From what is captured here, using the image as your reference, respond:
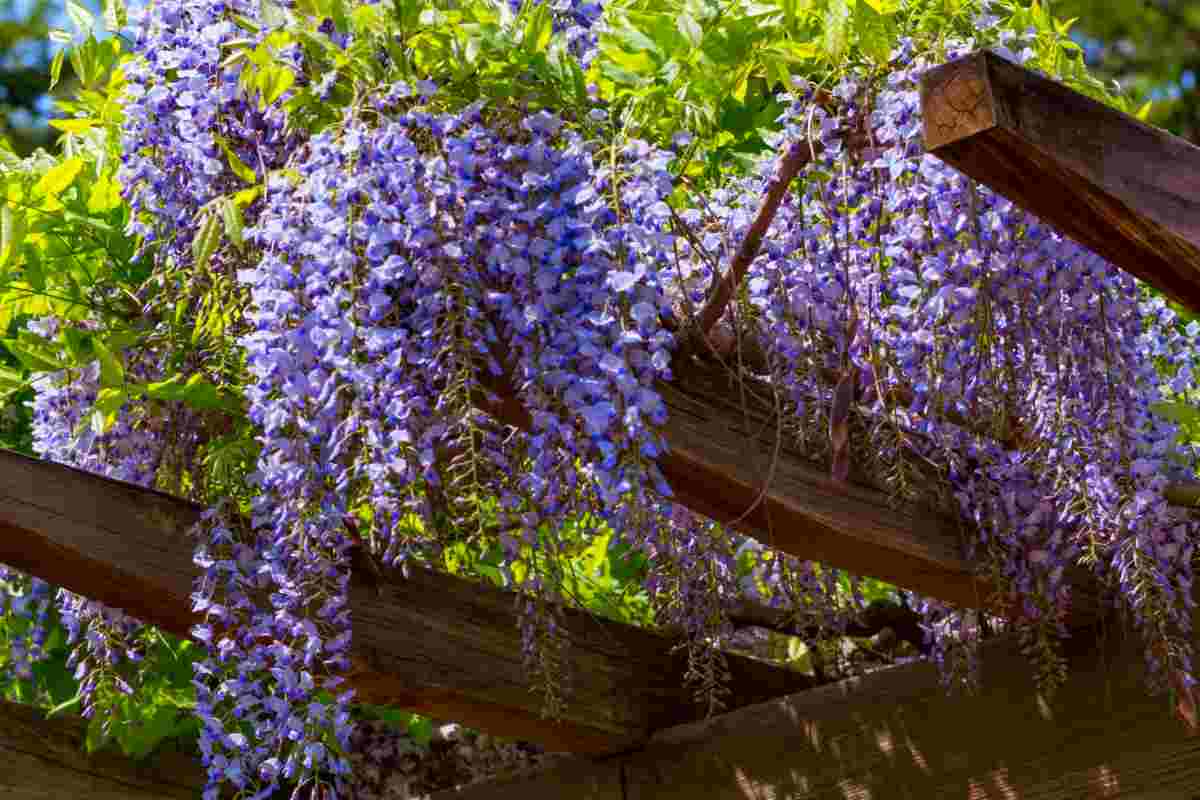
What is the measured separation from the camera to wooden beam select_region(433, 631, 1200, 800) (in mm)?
2775

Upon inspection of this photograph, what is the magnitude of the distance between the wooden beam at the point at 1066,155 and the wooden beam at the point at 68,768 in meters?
2.62

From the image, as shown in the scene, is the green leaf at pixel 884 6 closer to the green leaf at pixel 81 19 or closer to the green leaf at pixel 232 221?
the green leaf at pixel 232 221

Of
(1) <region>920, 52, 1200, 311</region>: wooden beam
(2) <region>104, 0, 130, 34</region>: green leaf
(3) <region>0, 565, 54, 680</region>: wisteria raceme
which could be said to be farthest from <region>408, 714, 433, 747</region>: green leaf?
(1) <region>920, 52, 1200, 311</region>: wooden beam

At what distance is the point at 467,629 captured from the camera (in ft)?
9.81

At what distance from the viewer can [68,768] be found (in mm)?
3703

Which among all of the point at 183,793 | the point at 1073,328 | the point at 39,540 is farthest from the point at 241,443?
the point at 183,793

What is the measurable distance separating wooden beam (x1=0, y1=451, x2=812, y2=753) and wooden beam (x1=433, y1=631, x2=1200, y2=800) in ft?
0.34

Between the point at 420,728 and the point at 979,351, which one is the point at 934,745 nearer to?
the point at 979,351

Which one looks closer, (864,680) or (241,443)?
(241,443)

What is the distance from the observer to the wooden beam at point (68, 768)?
3.67 m

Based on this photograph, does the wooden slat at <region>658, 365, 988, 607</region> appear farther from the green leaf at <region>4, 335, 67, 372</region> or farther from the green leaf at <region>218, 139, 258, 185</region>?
the green leaf at <region>4, 335, 67, 372</region>

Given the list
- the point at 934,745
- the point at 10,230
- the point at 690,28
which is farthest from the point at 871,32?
the point at 934,745

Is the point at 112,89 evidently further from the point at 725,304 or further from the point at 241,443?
the point at 725,304

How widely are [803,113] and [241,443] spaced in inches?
37.3
